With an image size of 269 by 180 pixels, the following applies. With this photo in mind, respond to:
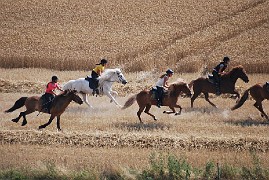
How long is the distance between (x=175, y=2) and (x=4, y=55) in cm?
1407

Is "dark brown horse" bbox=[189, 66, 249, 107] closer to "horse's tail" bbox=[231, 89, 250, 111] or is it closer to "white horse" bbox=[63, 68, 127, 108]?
"horse's tail" bbox=[231, 89, 250, 111]

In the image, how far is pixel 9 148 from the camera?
18625mm

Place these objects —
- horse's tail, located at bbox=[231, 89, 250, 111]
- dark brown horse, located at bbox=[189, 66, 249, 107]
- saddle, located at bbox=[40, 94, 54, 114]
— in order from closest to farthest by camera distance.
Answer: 1. saddle, located at bbox=[40, 94, 54, 114]
2. horse's tail, located at bbox=[231, 89, 250, 111]
3. dark brown horse, located at bbox=[189, 66, 249, 107]

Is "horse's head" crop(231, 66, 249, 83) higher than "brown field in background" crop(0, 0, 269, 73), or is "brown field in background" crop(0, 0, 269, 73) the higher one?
"brown field in background" crop(0, 0, 269, 73)

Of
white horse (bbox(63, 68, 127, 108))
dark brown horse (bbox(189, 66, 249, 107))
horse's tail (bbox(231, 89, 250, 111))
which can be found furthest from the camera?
white horse (bbox(63, 68, 127, 108))

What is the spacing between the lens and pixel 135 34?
40188 mm

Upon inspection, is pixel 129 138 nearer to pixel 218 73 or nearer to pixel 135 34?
pixel 218 73

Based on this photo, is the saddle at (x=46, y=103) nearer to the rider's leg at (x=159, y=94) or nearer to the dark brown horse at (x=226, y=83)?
the rider's leg at (x=159, y=94)

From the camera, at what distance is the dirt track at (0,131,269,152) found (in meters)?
18.8

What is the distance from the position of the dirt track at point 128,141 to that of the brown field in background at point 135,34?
50.6 feet

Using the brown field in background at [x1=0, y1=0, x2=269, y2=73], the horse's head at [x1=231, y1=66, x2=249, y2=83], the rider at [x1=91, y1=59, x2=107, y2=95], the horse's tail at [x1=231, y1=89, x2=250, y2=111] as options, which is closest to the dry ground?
the horse's tail at [x1=231, y1=89, x2=250, y2=111]

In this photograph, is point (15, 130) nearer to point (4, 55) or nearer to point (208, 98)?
point (208, 98)

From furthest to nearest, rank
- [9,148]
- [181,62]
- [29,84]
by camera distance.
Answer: [181,62]
[29,84]
[9,148]

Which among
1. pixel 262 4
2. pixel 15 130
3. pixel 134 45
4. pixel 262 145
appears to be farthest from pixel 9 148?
pixel 262 4
